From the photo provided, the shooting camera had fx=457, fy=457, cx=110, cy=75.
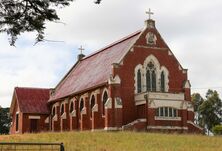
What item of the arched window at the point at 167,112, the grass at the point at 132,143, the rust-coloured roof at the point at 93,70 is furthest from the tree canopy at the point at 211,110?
the grass at the point at 132,143

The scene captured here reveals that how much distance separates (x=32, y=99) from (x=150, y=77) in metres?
20.8

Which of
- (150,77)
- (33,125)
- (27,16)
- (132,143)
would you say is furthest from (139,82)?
(27,16)

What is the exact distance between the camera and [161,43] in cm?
4959

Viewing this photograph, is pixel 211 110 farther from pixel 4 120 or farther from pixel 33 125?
pixel 4 120

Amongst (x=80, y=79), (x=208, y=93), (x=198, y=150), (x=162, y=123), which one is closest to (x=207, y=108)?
(x=208, y=93)

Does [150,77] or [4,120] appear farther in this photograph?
[4,120]

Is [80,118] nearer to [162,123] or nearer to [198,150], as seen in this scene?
[162,123]

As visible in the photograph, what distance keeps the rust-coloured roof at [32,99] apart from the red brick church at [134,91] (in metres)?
5.46

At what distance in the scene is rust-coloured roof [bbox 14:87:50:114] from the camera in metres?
60.3

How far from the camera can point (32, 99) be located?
205ft

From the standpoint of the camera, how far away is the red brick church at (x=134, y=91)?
44.9 meters

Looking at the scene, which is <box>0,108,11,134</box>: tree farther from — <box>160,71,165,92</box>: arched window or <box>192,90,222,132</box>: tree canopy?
<box>160,71,165,92</box>: arched window

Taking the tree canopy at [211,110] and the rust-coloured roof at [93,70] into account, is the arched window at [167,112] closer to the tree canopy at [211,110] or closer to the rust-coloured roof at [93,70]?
the rust-coloured roof at [93,70]

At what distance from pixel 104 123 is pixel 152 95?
585 centimetres
